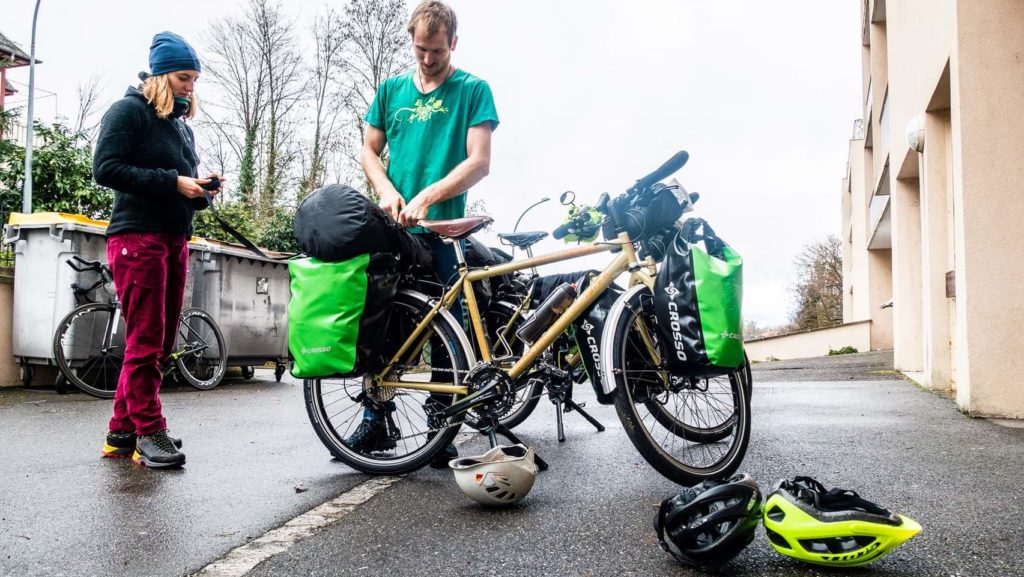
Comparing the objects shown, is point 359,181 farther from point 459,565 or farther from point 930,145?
point 459,565

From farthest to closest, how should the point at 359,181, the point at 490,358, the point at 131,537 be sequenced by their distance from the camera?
the point at 359,181 < the point at 490,358 < the point at 131,537

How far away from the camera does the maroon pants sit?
3.65m

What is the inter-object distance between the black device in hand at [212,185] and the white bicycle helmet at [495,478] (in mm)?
2070

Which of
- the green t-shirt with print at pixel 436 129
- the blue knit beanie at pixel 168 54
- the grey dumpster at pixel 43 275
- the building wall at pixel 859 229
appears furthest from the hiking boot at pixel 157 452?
the building wall at pixel 859 229

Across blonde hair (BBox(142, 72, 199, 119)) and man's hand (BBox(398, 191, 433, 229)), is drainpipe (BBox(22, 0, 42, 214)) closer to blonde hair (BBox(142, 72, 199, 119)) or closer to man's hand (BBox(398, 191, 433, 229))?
blonde hair (BBox(142, 72, 199, 119))

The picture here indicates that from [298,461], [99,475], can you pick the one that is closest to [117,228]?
[99,475]

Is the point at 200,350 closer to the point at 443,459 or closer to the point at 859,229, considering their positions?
the point at 443,459

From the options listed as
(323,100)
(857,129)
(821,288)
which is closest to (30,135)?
(323,100)

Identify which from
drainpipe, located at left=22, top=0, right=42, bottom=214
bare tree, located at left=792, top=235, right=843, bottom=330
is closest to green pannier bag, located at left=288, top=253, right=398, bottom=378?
drainpipe, located at left=22, top=0, right=42, bottom=214

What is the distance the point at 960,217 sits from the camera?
17.2 ft

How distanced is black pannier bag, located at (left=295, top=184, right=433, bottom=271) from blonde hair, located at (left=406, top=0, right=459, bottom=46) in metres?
0.85

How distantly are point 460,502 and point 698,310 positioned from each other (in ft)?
3.94

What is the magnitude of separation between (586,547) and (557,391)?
1.37 m

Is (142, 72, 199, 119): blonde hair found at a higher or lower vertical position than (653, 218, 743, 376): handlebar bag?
higher
